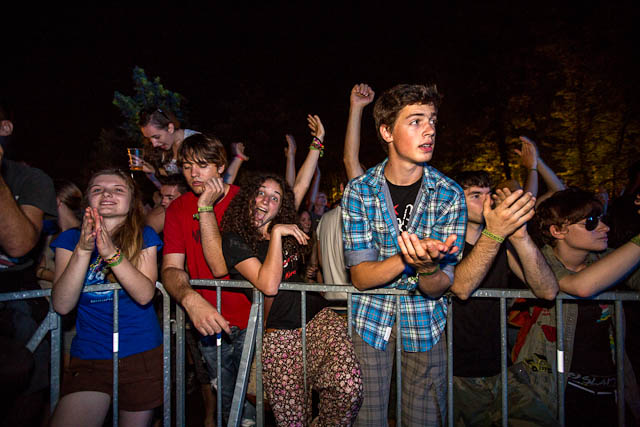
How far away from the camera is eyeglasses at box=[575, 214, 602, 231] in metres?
2.80

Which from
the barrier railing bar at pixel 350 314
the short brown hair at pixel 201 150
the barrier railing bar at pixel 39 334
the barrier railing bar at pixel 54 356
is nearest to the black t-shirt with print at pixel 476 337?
the barrier railing bar at pixel 350 314

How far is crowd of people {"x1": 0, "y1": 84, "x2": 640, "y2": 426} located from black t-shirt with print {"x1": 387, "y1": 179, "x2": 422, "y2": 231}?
1 centimetres

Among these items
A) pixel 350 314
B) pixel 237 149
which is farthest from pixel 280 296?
pixel 237 149

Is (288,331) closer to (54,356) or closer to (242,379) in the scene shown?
(242,379)

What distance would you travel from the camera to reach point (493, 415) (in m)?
2.55

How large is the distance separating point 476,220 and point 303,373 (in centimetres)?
193

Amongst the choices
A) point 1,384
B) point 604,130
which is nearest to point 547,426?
point 1,384

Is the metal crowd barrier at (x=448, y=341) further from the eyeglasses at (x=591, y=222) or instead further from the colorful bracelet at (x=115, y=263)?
the colorful bracelet at (x=115, y=263)

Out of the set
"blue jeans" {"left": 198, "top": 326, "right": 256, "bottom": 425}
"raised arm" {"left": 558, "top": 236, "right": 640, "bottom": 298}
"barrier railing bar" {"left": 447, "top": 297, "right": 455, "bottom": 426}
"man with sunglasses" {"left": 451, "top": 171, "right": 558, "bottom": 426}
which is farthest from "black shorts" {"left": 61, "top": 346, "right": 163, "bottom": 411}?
"raised arm" {"left": 558, "top": 236, "right": 640, "bottom": 298}

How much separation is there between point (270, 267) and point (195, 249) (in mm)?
950

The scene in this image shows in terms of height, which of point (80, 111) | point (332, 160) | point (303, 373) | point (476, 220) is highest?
point (80, 111)

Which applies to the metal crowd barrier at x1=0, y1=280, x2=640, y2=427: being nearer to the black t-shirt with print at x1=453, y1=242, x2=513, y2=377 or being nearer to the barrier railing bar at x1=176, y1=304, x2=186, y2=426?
the barrier railing bar at x1=176, y1=304, x2=186, y2=426

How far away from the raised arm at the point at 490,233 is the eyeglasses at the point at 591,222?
38.7 inches

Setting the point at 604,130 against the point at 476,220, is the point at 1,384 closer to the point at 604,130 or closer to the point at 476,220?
the point at 476,220
